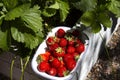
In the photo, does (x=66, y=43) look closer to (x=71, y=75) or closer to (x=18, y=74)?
(x=71, y=75)

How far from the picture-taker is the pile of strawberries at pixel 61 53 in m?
1.34

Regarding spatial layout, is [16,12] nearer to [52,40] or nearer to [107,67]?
[52,40]

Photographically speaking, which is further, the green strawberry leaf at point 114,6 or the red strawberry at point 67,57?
the green strawberry leaf at point 114,6

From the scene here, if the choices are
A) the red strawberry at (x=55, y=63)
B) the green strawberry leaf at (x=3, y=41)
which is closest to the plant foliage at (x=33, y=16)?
the green strawberry leaf at (x=3, y=41)

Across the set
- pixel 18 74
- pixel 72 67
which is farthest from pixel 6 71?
pixel 72 67

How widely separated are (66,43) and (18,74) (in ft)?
1.24

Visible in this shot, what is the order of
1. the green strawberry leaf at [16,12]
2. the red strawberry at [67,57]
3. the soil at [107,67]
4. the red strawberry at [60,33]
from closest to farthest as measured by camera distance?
the green strawberry leaf at [16,12] < the red strawberry at [67,57] < the red strawberry at [60,33] < the soil at [107,67]

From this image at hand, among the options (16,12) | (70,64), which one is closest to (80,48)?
(70,64)

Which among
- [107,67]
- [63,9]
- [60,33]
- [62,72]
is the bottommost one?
[107,67]

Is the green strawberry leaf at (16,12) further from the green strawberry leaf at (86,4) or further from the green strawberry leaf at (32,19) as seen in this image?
the green strawberry leaf at (86,4)

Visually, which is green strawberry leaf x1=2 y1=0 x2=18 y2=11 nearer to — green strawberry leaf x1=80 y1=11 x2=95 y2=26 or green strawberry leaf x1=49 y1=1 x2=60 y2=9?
green strawberry leaf x1=49 y1=1 x2=60 y2=9

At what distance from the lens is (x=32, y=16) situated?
133 centimetres

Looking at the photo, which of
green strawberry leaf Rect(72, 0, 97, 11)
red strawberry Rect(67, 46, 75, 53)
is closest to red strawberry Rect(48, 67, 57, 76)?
red strawberry Rect(67, 46, 75, 53)

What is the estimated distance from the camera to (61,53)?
137 centimetres
